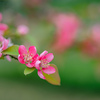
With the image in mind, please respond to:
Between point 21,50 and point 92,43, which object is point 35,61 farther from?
point 92,43

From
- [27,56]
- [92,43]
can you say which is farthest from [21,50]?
[92,43]

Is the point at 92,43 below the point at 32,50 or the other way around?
the other way around

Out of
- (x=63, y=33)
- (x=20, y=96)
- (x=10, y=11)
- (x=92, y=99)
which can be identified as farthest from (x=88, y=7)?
(x=20, y=96)

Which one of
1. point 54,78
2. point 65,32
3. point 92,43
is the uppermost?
point 65,32

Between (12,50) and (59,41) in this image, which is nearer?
(12,50)

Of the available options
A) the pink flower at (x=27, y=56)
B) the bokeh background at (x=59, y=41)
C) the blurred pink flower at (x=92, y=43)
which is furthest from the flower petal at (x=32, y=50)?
the blurred pink flower at (x=92, y=43)

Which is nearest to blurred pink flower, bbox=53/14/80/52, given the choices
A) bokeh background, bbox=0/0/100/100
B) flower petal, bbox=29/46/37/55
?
bokeh background, bbox=0/0/100/100
